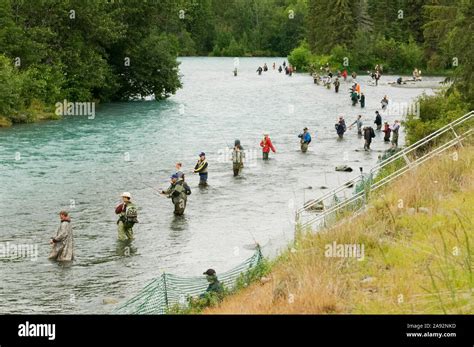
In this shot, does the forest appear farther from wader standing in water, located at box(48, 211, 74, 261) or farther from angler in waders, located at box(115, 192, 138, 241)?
wader standing in water, located at box(48, 211, 74, 261)

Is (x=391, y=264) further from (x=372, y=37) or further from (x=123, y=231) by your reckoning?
(x=372, y=37)

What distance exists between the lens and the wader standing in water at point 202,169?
102 feet

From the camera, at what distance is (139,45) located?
71000 millimetres

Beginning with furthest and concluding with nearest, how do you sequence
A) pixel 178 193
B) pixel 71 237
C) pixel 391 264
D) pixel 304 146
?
pixel 304 146 → pixel 178 193 → pixel 71 237 → pixel 391 264

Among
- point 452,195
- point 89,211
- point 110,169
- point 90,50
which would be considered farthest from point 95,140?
point 452,195

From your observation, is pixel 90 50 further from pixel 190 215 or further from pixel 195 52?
pixel 195 52

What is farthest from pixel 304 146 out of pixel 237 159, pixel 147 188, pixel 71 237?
pixel 71 237

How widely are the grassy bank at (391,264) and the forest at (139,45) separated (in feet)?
67.6

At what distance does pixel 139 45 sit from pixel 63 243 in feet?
170

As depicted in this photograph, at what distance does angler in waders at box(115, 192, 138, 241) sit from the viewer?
75.8 feet

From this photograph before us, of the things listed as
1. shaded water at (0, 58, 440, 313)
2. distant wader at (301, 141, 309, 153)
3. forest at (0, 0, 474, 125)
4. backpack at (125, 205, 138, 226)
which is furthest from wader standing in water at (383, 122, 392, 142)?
backpack at (125, 205, 138, 226)

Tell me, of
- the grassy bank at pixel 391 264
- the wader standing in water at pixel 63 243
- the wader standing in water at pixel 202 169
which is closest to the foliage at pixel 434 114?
the wader standing in water at pixel 202 169

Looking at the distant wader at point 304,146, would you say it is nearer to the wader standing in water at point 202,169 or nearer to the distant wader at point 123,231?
the wader standing in water at point 202,169

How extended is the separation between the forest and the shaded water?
3.61 meters
